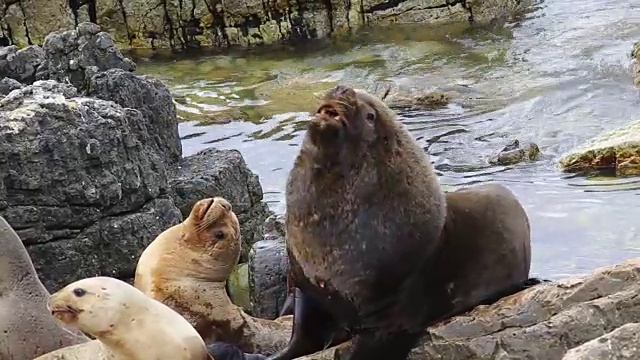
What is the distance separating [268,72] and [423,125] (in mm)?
4123

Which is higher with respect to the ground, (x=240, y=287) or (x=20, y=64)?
(x=20, y=64)

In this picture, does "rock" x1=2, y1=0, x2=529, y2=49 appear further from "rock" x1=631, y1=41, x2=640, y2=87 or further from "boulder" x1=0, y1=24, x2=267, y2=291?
"boulder" x1=0, y1=24, x2=267, y2=291

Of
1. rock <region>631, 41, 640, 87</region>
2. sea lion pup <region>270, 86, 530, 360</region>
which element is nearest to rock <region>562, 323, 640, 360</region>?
sea lion pup <region>270, 86, 530, 360</region>

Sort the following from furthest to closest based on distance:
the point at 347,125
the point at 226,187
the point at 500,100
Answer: the point at 500,100
the point at 226,187
the point at 347,125

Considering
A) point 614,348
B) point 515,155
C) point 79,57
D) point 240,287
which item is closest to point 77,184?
point 240,287

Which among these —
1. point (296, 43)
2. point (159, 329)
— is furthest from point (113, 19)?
point (159, 329)

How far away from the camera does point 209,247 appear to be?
5.57 meters

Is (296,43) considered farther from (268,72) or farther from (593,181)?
(593,181)

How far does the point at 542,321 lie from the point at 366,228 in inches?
30.6

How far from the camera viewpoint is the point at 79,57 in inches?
334

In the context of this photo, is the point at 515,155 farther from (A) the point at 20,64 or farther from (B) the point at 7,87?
(B) the point at 7,87

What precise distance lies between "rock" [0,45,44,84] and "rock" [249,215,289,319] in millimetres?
3229

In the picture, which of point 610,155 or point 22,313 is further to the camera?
point 610,155

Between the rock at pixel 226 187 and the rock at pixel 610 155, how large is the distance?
3247 millimetres
